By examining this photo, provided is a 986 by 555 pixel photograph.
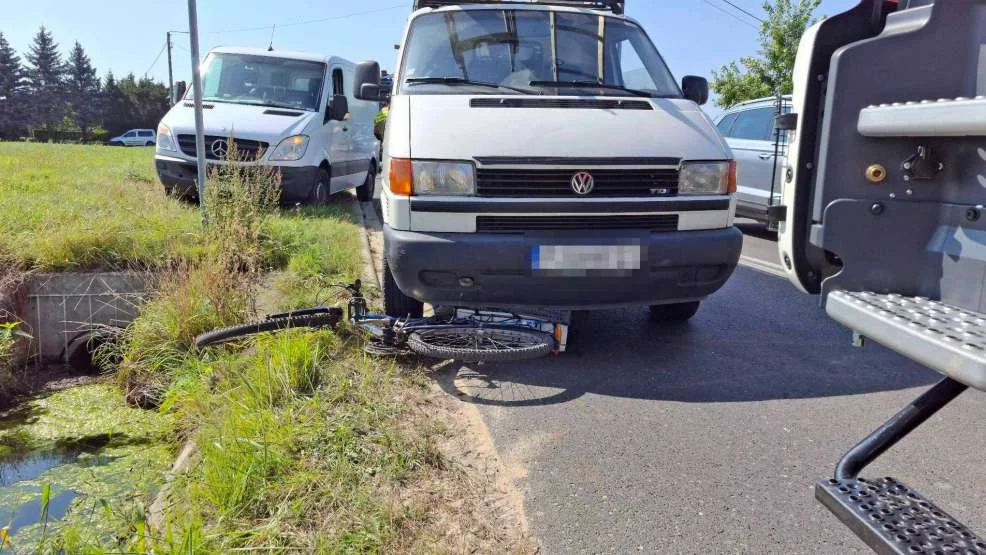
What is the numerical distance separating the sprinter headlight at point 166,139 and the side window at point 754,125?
728 centimetres

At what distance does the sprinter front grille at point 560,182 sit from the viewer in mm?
3762

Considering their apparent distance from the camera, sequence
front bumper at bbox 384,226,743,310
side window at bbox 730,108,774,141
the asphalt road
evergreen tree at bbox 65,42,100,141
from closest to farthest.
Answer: the asphalt road < front bumper at bbox 384,226,743,310 < side window at bbox 730,108,774,141 < evergreen tree at bbox 65,42,100,141

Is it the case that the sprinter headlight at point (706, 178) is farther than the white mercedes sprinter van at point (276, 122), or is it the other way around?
the white mercedes sprinter van at point (276, 122)

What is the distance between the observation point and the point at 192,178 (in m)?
8.55

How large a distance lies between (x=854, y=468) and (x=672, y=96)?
340 centimetres

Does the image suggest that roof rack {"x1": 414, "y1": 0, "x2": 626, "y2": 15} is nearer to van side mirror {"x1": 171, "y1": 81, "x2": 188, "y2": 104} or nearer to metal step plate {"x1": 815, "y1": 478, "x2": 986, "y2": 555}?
metal step plate {"x1": 815, "y1": 478, "x2": 986, "y2": 555}

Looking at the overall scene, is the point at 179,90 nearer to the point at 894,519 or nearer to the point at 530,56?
the point at 530,56

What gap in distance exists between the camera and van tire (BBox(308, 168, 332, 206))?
920 centimetres

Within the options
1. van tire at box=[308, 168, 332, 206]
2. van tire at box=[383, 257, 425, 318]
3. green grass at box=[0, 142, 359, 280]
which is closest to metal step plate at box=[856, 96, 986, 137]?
van tire at box=[383, 257, 425, 318]

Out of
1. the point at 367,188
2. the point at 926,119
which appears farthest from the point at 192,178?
the point at 926,119

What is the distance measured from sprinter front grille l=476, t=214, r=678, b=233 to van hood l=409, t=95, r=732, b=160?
0.34 meters

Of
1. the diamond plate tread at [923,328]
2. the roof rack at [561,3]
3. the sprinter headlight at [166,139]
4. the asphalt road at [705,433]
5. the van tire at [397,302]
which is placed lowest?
the asphalt road at [705,433]

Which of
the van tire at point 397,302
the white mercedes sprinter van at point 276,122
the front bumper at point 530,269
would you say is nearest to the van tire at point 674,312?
the front bumper at point 530,269

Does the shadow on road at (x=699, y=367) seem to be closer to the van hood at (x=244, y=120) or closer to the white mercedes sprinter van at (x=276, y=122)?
the white mercedes sprinter van at (x=276, y=122)
